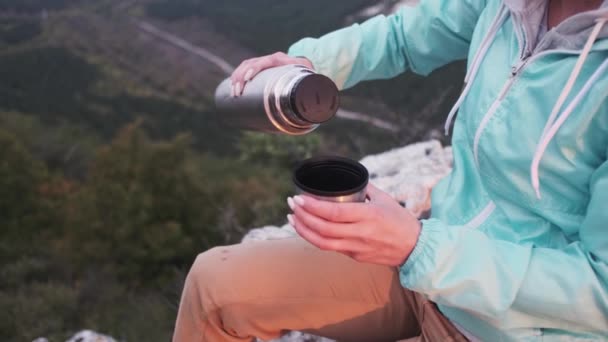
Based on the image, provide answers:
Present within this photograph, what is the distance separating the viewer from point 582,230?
41.4 inches

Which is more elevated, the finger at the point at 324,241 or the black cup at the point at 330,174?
the black cup at the point at 330,174

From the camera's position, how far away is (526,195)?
1.15 meters

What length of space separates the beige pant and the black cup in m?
0.40

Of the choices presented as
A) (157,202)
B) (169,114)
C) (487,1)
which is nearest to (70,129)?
(169,114)

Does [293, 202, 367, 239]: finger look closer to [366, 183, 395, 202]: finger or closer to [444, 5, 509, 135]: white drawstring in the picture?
[366, 183, 395, 202]: finger

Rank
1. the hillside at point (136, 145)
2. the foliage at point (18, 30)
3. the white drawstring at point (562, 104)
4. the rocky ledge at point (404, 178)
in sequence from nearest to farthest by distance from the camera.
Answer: the white drawstring at point (562, 104)
the rocky ledge at point (404, 178)
the hillside at point (136, 145)
the foliage at point (18, 30)

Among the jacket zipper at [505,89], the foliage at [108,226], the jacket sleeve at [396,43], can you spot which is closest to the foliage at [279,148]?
the foliage at [108,226]

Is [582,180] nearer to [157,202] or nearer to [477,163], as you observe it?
[477,163]

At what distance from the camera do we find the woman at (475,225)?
1014 mm

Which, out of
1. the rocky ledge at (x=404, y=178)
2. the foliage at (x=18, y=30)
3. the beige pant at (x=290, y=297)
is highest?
the beige pant at (x=290, y=297)

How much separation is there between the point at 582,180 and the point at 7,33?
121ft

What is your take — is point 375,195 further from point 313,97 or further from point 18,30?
point 18,30

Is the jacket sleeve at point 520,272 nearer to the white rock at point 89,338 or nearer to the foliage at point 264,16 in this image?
the white rock at point 89,338

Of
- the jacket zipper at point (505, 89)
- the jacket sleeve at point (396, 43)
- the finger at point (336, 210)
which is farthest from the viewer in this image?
the jacket sleeve at point (396, 43)
